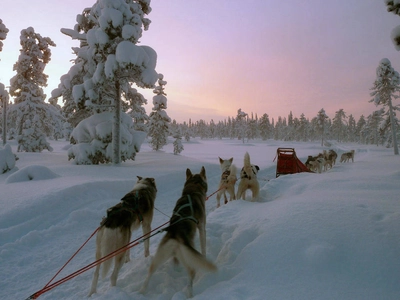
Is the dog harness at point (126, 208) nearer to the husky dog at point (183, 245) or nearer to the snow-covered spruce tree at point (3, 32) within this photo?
the husky dog at point (183, 245)

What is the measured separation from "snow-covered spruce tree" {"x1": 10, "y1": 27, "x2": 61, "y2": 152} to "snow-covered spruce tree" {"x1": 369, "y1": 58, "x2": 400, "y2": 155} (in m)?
40.3

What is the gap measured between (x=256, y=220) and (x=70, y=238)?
4.58 m

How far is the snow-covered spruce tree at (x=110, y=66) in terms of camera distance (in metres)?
12.8

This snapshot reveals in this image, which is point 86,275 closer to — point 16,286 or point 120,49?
point 16,286

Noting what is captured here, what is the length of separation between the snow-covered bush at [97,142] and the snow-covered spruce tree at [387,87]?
32.4 m

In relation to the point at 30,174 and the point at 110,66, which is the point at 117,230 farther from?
the point at 110,66

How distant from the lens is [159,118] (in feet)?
107

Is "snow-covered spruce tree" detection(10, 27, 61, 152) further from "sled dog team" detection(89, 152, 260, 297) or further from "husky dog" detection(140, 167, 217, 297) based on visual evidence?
"husky dog" detection(140, 167, 217, 297)

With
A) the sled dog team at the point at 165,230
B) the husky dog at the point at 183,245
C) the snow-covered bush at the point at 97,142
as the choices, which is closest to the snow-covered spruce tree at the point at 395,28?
the sled dog team at the point at 165,230

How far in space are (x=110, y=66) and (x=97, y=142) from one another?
16.2 feet

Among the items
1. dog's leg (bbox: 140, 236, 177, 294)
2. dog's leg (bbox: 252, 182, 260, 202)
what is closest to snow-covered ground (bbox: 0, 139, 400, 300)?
dog's leg (bbox: 140, 236, 177, 294)

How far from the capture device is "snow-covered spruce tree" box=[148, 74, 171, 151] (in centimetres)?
3186

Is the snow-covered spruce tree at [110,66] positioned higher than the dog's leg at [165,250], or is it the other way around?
the snow-covered spruce tree at [110,66]

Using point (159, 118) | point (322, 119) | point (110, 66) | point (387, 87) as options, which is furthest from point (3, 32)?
point (322, 119)
